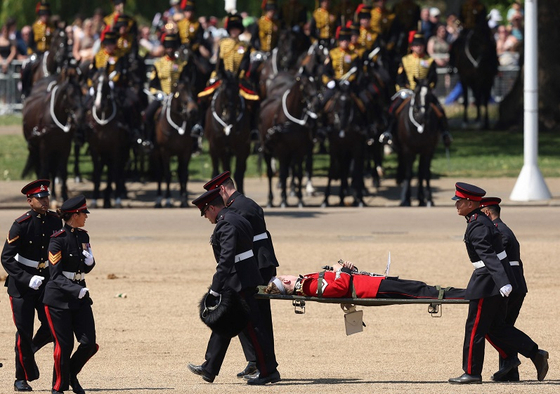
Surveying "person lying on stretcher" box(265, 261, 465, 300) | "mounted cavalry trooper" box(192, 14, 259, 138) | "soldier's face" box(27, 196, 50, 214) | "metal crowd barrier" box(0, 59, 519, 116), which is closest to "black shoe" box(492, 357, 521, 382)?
"person lying on stretcher" box(265, 261, 465, 300)

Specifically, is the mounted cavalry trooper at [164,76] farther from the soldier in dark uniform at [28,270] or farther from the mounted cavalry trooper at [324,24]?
the soldier in dark uniform at [28,270]

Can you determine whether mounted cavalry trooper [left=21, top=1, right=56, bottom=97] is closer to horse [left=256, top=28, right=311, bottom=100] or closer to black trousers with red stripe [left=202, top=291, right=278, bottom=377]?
horse [left=256, top=28, right=311, bottom=100]

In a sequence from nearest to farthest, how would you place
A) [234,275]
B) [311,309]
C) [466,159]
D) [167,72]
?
[234,275] → [311,309] → [167,72] → [466,159]

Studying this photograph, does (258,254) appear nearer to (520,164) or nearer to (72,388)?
(72,388)

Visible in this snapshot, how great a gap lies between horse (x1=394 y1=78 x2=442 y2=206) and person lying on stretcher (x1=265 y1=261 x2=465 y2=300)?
12156 millimetres

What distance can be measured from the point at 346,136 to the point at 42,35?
7.08 m

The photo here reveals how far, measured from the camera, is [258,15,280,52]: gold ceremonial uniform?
28031 mm

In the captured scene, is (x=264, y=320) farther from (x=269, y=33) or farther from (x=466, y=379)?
(x=269, y=33)

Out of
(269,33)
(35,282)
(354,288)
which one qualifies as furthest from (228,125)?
(35,282)

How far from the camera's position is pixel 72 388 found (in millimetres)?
10695

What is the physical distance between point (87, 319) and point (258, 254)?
1648 millimetres

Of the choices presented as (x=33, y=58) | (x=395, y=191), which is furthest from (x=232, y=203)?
(x=33, y=58)

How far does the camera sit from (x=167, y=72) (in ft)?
79.0

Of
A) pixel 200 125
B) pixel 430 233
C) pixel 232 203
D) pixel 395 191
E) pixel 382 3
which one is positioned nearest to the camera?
pixel 232 203
